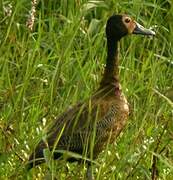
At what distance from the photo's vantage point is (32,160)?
17.0ft

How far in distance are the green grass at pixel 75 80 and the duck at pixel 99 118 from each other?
76mm

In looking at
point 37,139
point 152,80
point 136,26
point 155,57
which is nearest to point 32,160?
point 37,139

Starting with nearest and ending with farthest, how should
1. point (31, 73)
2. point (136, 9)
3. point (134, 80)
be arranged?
point (31, 73) < point (134, 80) < point (136, 9)

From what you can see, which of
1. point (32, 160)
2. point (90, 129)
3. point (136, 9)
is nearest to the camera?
point (32, 160)

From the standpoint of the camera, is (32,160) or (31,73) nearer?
(32,160)

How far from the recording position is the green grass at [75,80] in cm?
549

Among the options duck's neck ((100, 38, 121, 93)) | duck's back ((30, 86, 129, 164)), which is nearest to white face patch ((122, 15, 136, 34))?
duck's neck ((100, 38, 121, 93))

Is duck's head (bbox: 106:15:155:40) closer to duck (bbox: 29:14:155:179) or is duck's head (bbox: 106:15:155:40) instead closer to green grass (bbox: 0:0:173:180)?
duck (bbox: 29:14:155:179)

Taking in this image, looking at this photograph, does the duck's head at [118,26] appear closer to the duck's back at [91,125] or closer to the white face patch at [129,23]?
the white face patch at [129,23]

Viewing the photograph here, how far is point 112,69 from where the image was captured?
6.14 m

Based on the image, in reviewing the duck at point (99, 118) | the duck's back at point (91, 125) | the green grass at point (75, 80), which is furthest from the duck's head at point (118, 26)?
the duck's back at point (91, 125)

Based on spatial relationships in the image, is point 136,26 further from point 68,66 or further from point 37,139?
point 37,139

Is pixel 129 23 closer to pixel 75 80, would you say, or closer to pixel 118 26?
pixel 118 26

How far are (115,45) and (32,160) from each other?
128cm
